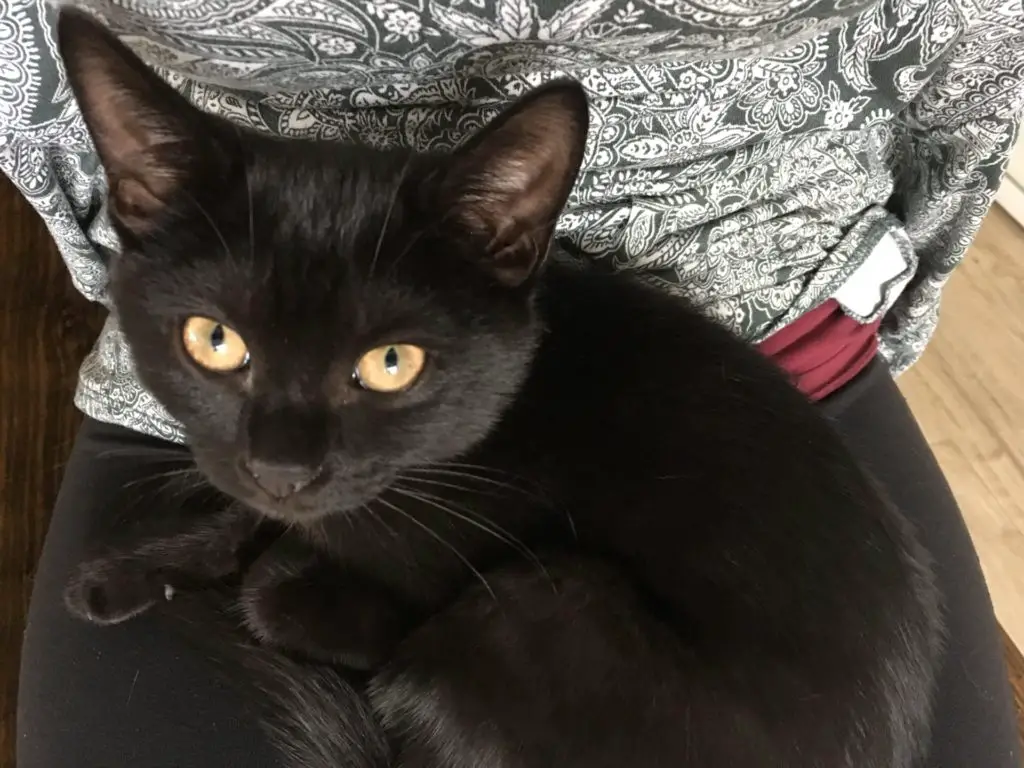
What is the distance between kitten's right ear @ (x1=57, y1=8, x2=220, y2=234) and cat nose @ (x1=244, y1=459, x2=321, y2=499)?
0.23 m

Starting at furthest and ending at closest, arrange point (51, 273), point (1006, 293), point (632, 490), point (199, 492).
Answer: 1. point (1006, 293)
2. point (51, 273)
3. point (199, 492)
4. point (632, 490)

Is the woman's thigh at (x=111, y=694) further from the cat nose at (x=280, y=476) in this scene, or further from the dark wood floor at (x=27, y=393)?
the dark wood floor at (x=27, y=393)

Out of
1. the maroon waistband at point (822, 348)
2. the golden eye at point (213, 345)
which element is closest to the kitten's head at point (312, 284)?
the golden eye at point (213, 345)

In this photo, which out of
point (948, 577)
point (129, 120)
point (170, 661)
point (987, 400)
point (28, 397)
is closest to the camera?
point (129, 120)

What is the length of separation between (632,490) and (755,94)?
15.6 inches

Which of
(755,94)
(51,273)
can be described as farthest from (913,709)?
(51,273)

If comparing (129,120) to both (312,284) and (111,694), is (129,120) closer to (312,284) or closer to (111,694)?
(312,284)

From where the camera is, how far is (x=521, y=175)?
0.72m

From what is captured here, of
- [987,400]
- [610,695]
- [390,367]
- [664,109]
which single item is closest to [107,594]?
[390,367]

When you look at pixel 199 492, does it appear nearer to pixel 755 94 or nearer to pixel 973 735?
pixel 755 94

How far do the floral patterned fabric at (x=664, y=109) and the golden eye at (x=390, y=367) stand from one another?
0.24 meters

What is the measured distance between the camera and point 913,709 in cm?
81

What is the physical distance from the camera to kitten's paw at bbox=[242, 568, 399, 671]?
853mm

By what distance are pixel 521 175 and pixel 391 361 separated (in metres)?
0.19
